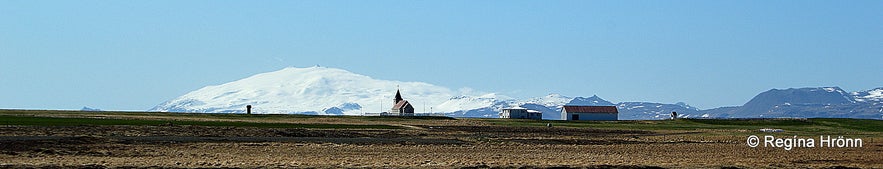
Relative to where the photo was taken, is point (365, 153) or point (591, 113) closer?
point (365, 153)

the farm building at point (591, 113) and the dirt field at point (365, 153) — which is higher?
the farm building at point (591, 113)

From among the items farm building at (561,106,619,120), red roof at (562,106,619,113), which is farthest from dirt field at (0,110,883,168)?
red roof at (562,106,619,113)

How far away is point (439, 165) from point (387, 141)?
18443 mm

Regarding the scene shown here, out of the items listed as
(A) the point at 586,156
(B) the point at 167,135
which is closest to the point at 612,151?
(A) the point at 586,156

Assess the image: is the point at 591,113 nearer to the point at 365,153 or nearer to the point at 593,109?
the point at 593,109

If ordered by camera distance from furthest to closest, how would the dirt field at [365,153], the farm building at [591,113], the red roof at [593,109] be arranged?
the red roof at [593,109]
the farm building at [591,113]
the dirt field at [365,153]

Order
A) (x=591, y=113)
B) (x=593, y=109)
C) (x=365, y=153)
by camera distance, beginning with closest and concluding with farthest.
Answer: (x=365, y=153) → (x=591, y=113) → (x=593, y=109)

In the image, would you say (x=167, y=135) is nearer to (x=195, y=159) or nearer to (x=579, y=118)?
(x=195, y=159)

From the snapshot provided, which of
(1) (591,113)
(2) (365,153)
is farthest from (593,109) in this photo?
(2) (365,153)

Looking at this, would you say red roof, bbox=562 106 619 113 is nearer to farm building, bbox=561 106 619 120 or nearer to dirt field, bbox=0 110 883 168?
farm building, bbox=561 106 619 120

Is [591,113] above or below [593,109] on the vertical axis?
below

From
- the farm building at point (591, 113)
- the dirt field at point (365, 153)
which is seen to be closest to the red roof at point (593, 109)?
the farm building at point (591, 113)

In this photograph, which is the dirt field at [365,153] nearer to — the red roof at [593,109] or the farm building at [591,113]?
the farm building at [591,113]

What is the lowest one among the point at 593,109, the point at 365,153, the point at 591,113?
the point at 365,153
